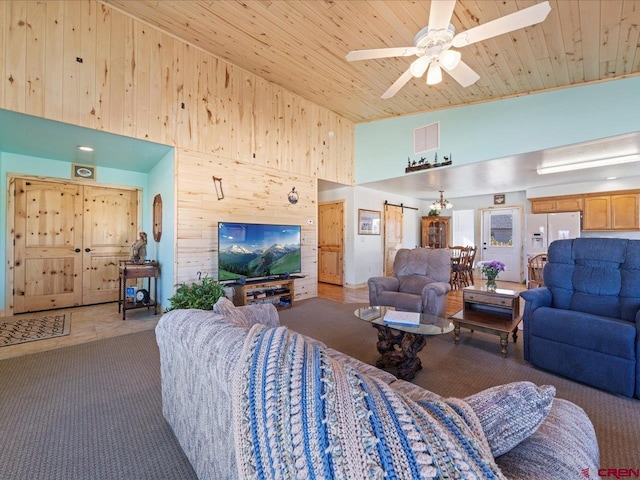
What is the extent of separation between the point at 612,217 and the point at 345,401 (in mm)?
8011

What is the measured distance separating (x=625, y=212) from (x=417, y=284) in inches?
211

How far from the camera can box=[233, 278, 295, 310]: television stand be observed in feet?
13.2

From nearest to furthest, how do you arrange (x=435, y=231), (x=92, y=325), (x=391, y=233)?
(x=92, y=325) → (x=391, y=233) → (x=435, y=231)

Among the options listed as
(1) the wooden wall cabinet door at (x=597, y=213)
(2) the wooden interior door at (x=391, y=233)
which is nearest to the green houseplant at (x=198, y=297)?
(2) the wooden interior door at (x=391, y=233)

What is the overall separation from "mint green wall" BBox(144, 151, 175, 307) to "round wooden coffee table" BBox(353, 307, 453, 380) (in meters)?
2.94

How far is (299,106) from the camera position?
5.12 meters

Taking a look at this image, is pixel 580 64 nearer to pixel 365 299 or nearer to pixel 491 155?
pixel 491 155

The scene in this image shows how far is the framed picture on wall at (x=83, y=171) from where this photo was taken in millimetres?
4484

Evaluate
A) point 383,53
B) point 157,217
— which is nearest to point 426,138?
point 383,53

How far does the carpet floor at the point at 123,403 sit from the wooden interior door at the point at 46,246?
2193 mm

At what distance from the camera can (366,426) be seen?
0.54 meters

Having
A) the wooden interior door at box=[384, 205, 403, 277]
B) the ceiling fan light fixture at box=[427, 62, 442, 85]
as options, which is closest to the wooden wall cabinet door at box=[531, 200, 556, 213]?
the wooden interior door at box=[384, 205, 403, 277]

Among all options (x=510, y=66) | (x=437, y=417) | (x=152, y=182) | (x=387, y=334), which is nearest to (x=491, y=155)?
(x=510, y=66)

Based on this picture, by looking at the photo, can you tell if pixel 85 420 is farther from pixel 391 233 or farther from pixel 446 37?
pixel 391 233
